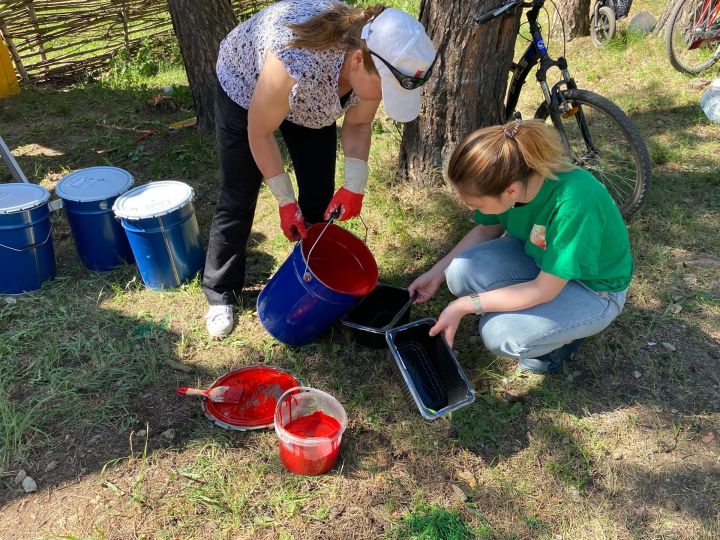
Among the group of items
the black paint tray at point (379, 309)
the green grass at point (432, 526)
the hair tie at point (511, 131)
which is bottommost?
the green grass at point (432, 526)

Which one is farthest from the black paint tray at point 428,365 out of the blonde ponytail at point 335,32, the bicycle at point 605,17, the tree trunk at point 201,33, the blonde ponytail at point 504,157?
the bicycle at point 605,17

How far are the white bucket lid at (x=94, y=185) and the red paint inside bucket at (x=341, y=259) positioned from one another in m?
1.04

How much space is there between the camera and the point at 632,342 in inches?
98.0

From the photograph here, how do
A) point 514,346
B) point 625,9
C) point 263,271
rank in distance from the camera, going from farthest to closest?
point 625,9 → point 263,271 → point 514,346

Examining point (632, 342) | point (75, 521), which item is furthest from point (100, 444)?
point (632, 342)

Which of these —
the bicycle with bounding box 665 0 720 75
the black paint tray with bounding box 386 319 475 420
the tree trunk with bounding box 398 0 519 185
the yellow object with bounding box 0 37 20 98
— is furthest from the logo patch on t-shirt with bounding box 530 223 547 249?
the yellow object with bounding box 0 37 20 98

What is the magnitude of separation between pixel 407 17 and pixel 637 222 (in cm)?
197

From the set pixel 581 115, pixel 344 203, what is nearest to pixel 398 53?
pixel 344 203

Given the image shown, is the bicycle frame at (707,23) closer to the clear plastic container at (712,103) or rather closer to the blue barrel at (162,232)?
the clear plastic container at (712,103)

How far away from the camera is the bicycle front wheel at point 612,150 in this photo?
2.96 m

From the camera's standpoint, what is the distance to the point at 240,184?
241 centimetres

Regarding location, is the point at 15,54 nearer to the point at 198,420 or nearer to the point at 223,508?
the point at 198,420

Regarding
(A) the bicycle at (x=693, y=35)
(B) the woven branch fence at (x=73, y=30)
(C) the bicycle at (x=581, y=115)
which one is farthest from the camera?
(B) the woven branch fence at (x=73, y=30)

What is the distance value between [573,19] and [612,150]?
2451 mm
